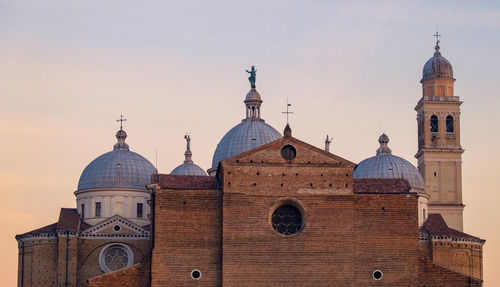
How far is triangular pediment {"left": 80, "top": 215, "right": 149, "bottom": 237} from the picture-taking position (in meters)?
79.9

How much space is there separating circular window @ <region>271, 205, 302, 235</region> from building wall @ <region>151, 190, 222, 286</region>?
2999 millimetres

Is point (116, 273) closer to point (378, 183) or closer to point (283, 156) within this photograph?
point (283, 156)

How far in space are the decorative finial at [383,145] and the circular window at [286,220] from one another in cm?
2614

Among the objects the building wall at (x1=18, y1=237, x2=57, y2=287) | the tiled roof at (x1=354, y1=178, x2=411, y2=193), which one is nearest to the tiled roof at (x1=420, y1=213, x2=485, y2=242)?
the tiled roof at (x1=354, y1=178, x2=411, y2=193)

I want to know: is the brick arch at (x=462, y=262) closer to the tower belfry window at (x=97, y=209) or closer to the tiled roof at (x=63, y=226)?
the tower belfry window at (x=97, y=209)

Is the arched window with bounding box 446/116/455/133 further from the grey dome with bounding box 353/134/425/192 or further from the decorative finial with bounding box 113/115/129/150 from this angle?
the decorative finial with bounding box 113/115/129/150

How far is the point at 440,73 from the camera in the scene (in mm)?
97688

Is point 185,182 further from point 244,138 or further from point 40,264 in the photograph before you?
point 244,138

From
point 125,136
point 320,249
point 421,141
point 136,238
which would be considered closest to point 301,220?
point 320,249

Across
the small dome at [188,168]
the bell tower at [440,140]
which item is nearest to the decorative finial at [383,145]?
the bell tower at [440,140]

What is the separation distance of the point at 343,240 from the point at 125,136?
1105 inches

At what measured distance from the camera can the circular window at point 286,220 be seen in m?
64.5

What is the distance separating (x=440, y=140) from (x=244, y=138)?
1917 centimetres

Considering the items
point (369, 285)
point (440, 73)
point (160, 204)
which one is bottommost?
point (369, 285)
